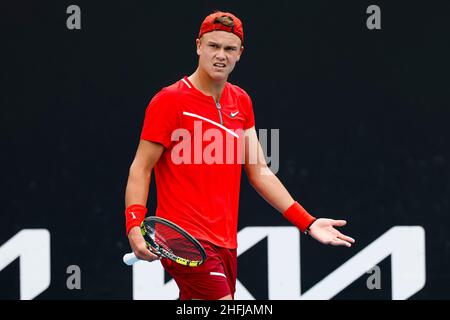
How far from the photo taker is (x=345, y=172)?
777 cm

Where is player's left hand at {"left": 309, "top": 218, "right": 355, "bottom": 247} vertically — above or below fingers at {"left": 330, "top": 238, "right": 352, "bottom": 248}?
above

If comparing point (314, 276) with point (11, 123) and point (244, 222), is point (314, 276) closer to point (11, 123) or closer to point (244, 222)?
point (244, 222)

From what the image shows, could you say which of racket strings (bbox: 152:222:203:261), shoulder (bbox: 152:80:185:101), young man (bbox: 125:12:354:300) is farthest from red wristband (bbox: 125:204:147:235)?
shoulder (bbox: 152:80:185:101)

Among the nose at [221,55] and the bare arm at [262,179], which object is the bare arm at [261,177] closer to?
the bare arm at [262,179]

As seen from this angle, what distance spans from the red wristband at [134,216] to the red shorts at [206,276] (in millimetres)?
327

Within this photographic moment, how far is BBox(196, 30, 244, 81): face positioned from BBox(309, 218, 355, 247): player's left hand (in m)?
0.90

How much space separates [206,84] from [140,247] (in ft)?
3.21

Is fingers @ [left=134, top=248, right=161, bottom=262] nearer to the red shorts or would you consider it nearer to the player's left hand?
the red shorts

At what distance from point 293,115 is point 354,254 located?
1.02 metres

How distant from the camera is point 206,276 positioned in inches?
226

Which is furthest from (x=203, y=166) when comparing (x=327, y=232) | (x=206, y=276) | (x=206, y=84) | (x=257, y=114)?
(x=257, y=114)

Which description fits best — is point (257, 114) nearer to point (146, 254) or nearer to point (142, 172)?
point (142, 172)

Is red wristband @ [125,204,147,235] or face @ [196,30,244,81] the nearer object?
red wristband @ [125,204,147,235]

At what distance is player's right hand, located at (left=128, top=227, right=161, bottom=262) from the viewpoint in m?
5.41
